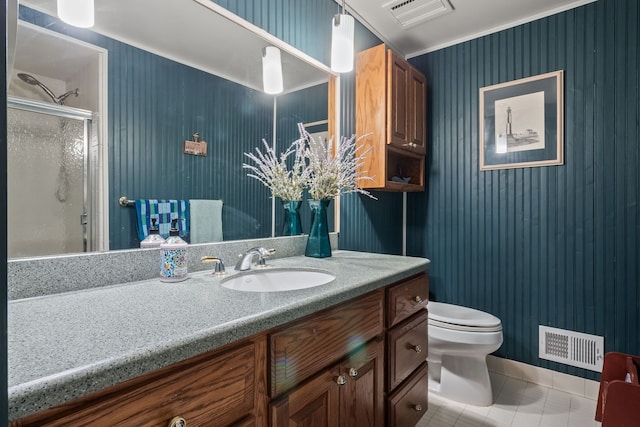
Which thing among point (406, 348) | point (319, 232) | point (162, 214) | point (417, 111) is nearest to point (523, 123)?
point (417, 111)

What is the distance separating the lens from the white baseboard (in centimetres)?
194

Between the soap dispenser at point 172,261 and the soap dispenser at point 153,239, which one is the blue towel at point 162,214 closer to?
the soap dispenser at point 153,239

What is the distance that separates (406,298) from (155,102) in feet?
3.90

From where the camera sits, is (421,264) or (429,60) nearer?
(421,264)

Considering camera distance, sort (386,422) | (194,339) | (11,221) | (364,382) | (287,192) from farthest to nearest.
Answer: (287,192)
(386,422)
(364,382)
(11,221)
(194,339)

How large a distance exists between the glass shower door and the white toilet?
176 centimetres

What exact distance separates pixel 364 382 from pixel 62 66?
131 centimetres

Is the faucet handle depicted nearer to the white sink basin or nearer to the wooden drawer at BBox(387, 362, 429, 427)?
the white sink basin

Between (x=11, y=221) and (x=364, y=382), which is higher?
(x=11, y=221)

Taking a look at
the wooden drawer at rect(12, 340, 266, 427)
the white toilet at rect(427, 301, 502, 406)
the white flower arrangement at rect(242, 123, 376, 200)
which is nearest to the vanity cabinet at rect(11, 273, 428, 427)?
the wooden drawer at rect(12, 340, 266, 427)

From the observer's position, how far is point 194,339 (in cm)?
59

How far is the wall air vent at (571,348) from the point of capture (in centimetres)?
192

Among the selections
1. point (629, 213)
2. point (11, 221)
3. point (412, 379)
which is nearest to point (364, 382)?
point (412, 379)

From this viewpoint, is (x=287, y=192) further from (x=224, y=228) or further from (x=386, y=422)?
(x=386, y=422)
